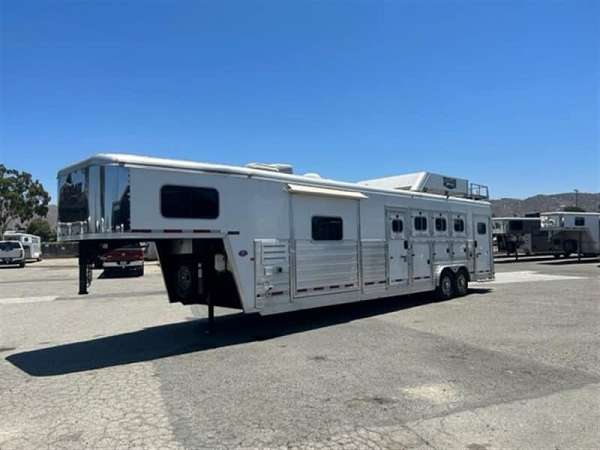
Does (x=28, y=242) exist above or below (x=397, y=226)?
above

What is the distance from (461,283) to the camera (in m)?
13.9

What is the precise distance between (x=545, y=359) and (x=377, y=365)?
2287 mm

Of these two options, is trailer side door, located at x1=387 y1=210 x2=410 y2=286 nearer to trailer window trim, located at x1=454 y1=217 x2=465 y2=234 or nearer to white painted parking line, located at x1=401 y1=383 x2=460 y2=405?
trailer window trim, located at x1=454 y1=217 x2=465 y2=234

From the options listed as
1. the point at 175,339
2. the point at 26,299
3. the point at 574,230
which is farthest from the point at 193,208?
the point at 574,230

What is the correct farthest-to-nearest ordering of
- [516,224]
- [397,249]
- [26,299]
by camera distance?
[516,224]
[26,299]
[397,249]

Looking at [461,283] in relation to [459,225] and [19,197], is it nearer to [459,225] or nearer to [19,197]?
[459,225]

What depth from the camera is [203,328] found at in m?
9.66

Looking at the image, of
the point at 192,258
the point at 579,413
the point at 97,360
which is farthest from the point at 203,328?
the point at 579,413

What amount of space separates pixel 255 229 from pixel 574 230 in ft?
99.7

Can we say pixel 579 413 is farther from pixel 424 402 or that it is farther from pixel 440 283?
pixel 440 283

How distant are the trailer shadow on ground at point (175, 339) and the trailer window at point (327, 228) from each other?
171 cm

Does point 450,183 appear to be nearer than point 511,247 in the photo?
Yes

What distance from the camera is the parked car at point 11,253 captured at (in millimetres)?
32781

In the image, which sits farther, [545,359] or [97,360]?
[97,360]
